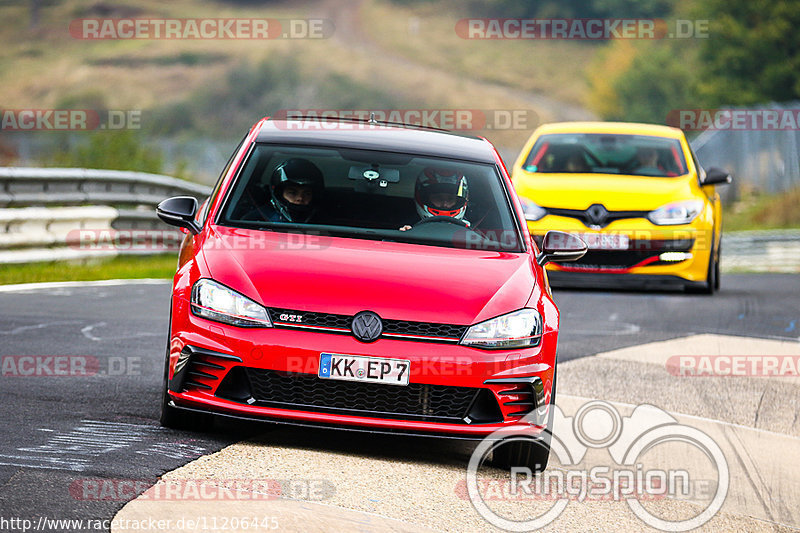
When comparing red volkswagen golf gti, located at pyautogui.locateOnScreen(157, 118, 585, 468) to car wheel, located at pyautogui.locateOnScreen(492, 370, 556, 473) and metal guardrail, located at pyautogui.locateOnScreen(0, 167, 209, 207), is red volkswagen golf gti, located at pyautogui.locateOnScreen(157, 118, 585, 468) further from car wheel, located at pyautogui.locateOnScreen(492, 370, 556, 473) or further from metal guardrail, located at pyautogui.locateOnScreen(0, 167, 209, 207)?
metal guardrail, located at pyautogui.locateOnScreen(0, 167, 209, 207)

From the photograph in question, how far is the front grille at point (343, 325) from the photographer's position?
5.83 meters

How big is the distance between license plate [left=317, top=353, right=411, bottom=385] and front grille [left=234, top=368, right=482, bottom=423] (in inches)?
1.6

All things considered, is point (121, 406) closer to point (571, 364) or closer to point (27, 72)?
point (571, 364)

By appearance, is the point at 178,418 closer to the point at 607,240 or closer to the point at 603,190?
the point at 607,240

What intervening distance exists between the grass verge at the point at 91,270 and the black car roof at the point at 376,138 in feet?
21.9

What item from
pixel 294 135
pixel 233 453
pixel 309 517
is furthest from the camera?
pixel 294 135

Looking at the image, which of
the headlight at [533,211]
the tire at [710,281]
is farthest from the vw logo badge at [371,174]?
the tire at [710,281]

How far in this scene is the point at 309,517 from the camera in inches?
190

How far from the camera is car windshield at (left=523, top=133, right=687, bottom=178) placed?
14.4 m

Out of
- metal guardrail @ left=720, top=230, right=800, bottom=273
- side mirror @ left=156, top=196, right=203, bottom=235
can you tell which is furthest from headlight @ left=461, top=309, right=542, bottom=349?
metal guardrail @ left=720, top=230, right=800, bottom=273

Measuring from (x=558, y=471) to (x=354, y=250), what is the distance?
1460mm

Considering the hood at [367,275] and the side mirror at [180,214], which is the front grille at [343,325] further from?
the side mirror at [180,214]

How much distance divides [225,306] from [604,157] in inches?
395

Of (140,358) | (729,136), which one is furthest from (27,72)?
(140,358)
